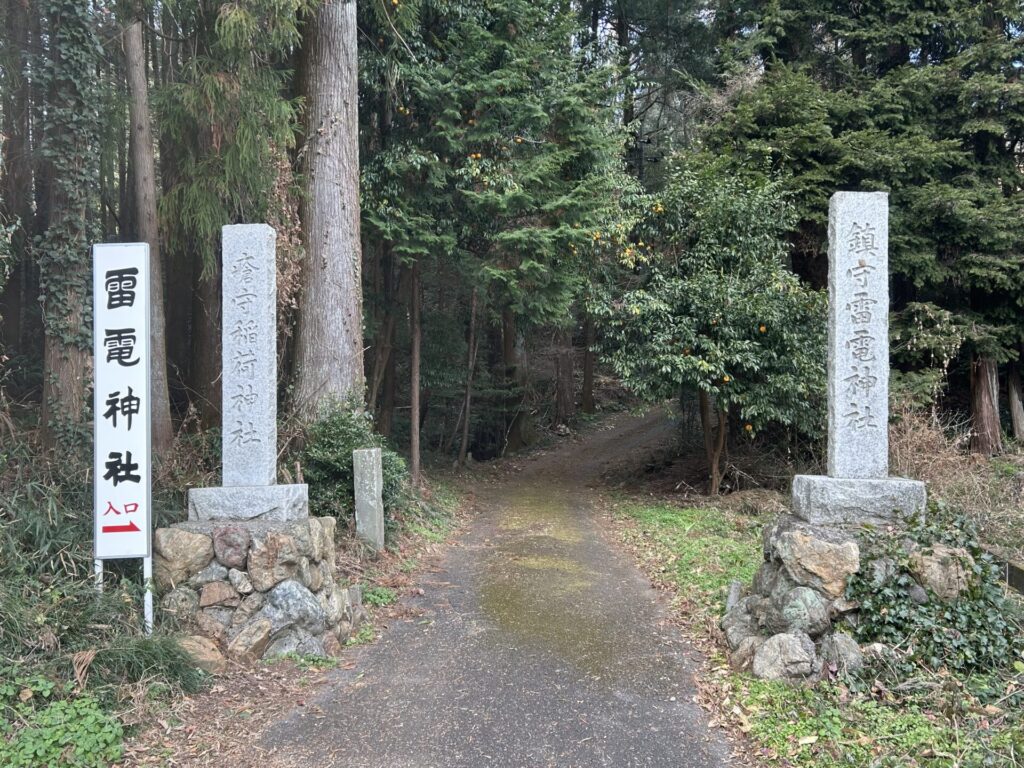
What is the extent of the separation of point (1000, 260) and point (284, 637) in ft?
40.2

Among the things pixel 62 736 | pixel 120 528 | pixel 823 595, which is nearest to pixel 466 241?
pixel 120 528

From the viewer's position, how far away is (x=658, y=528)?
932cm

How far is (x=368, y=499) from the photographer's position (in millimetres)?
7344

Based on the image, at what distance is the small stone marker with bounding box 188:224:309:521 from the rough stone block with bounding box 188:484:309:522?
0.01 metres

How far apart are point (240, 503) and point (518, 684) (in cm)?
256

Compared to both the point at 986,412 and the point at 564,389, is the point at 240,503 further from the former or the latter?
the point at 564,389

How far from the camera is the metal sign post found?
4.57m

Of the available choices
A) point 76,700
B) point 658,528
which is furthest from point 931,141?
point 76,700

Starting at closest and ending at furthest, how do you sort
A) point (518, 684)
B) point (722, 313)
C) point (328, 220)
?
point (518, 684) < point (328, 220) < point (722, 313)

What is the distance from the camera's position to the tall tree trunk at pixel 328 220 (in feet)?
26.9

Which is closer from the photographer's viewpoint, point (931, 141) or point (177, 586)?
point (177, 586)

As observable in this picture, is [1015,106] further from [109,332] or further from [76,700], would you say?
[76,700]

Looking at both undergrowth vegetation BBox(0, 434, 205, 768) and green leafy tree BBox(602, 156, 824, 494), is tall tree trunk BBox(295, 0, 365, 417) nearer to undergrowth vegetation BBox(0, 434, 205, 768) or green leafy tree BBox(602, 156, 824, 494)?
undergrowth vegetation BBox(0, 434, 205, 768)

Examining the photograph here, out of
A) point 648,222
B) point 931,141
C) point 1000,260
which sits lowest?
point 1000,260
